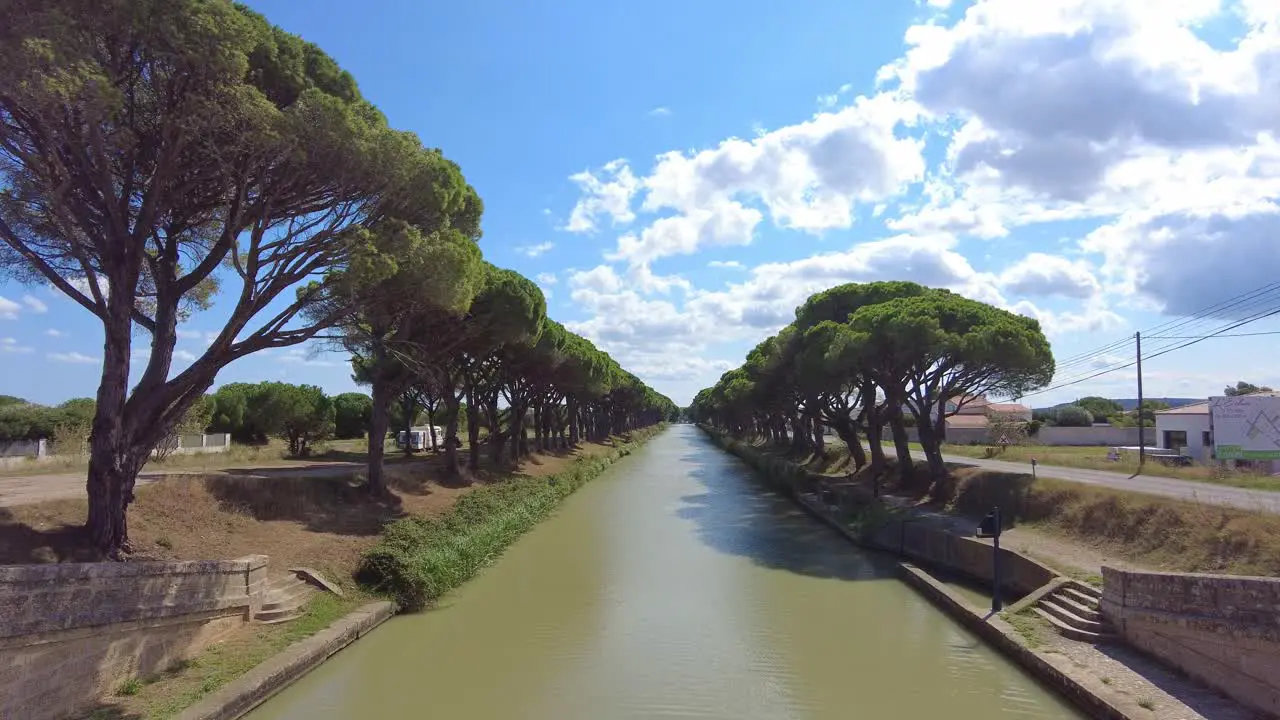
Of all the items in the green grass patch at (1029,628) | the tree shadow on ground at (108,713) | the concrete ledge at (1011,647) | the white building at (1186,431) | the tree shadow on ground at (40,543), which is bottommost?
the concrete ledge at (1011,647)

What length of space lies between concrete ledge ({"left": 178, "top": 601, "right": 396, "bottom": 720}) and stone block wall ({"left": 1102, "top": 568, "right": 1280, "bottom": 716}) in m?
11.2

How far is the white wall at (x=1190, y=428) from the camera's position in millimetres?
39472

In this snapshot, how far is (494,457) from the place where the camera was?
33844 mm

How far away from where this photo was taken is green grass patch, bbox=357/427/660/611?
1377 cm

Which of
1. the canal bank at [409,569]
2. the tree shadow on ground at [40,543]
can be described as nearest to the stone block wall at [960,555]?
the canal bank at [409,569]

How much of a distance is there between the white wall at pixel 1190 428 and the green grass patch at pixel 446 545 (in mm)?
34594

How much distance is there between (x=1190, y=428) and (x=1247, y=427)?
730cm

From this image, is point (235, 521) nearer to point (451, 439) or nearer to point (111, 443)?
point (111, 443)

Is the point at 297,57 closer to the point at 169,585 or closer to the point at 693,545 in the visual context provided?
the point at 169,585

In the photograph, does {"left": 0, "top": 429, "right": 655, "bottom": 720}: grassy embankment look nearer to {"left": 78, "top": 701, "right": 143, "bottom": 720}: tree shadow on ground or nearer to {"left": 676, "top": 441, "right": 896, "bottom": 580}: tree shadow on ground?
{"left": 78, "top": 701, "right": 143, "bottom": 720}: tree shadow on ground

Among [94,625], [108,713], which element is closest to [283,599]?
[94,625]

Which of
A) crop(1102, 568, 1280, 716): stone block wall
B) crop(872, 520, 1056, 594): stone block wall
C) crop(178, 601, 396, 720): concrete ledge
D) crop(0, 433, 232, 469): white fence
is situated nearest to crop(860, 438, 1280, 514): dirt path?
crop(872, 520, 1056, 594): stone block wall

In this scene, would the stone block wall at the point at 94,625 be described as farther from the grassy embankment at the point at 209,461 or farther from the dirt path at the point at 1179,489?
the dirt path at the point at 1179,489

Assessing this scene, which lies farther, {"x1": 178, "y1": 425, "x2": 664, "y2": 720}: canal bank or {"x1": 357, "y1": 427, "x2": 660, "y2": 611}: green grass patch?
{"x1": 357, "y1": 427, "x2": 660, "y2": 611}: green grass patch
